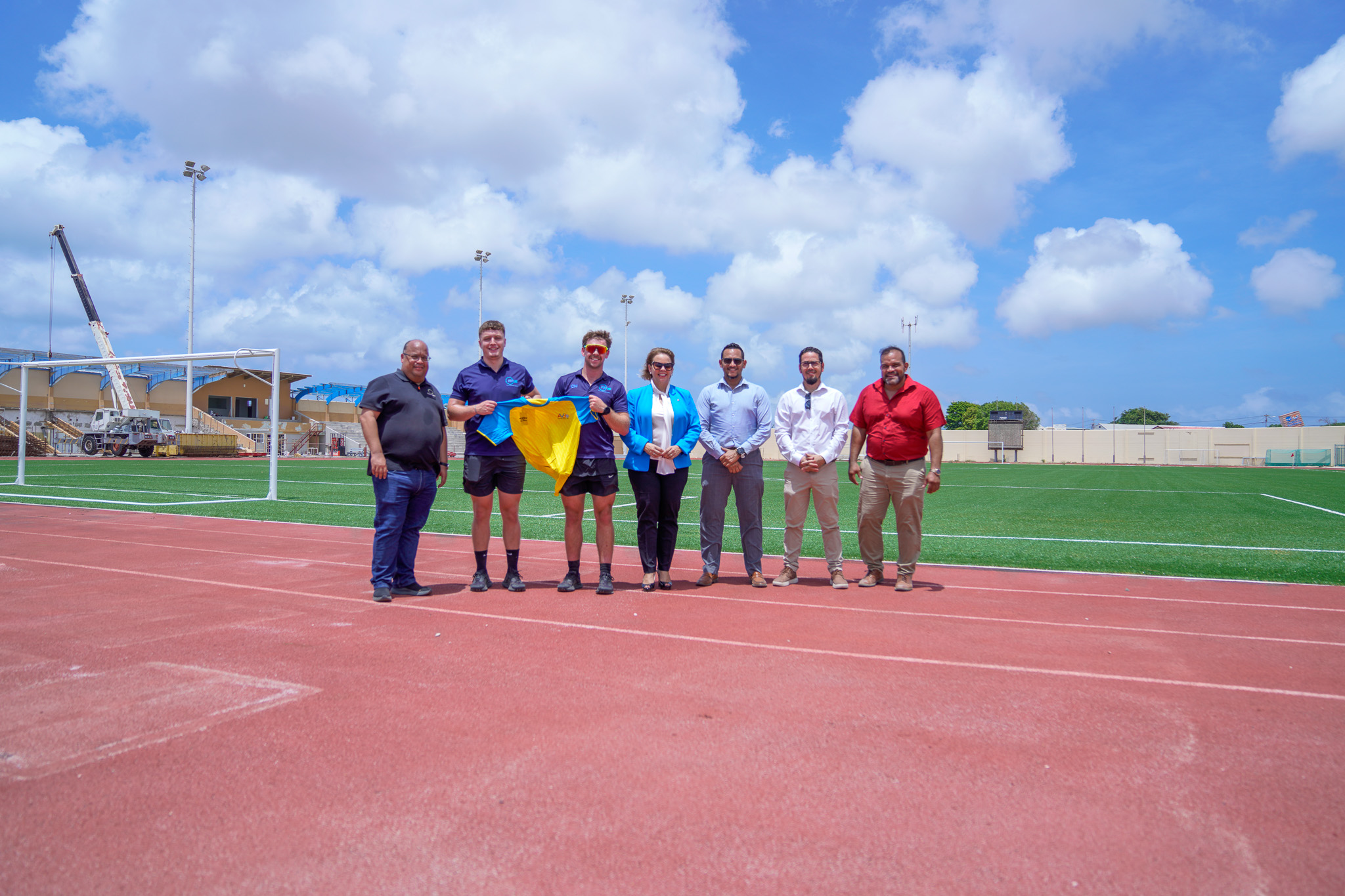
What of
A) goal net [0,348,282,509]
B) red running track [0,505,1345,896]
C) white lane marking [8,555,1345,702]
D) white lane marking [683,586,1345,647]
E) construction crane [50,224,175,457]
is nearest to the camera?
red running track [0,505,1345,896]

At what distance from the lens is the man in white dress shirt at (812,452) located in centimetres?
704

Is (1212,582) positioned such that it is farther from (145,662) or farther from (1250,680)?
(145,662)

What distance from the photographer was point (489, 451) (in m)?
6.46

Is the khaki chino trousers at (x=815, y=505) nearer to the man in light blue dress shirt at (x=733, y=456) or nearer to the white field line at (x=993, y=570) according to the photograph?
the man in light blue dress shirt at (x=733, y=456)

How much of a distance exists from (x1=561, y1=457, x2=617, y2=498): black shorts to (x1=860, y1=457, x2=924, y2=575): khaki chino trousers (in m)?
2.25

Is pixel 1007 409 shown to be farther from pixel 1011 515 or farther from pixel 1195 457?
pixel 1011 515

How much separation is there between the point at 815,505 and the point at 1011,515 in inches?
349

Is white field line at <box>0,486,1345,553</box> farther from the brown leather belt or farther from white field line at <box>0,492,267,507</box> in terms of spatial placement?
the brown leather belt

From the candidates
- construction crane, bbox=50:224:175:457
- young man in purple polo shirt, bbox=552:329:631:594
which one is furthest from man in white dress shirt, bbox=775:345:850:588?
construction crane, bbox=50:224:175:457

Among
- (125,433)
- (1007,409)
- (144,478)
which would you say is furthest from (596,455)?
(1007,409)

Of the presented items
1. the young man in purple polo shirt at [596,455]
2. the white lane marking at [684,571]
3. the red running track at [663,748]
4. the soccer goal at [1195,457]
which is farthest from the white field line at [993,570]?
the soccer goal at [1195,457]

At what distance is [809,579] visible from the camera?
7.62 meters

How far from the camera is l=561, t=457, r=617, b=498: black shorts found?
6469 millimetres

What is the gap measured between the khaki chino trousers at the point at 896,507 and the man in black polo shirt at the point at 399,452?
375 centimetres
